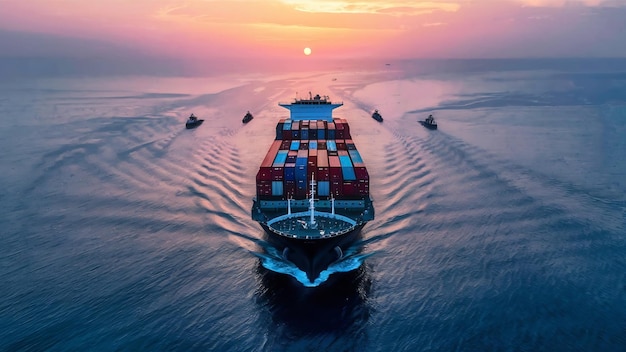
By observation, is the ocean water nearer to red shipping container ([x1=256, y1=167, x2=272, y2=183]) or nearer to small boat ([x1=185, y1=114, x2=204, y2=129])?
red shipping container ([x1=256, y1=167, x2=272, y2=183])

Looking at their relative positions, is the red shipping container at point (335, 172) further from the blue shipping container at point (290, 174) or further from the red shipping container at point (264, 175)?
the red shipping container at point (264, 175)

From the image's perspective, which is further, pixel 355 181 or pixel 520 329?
pixel 355 181

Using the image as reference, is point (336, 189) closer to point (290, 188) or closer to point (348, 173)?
point (348, 173)

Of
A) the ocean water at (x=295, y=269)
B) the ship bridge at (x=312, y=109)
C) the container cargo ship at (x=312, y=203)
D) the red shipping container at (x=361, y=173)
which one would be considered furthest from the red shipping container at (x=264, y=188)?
the ship bridge at (x=312, y=109)

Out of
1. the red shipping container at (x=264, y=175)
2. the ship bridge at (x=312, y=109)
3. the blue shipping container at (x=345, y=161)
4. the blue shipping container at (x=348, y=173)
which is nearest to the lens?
the red shipping container at (x=264, y=175)

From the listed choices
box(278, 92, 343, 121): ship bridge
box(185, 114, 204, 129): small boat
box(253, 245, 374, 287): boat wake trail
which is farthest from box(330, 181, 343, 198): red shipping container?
box(185, 114, 204, 129): small boat

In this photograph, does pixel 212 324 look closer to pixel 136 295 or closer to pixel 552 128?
pixel 136 295

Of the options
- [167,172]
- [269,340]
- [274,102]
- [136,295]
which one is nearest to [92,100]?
[274,102]
